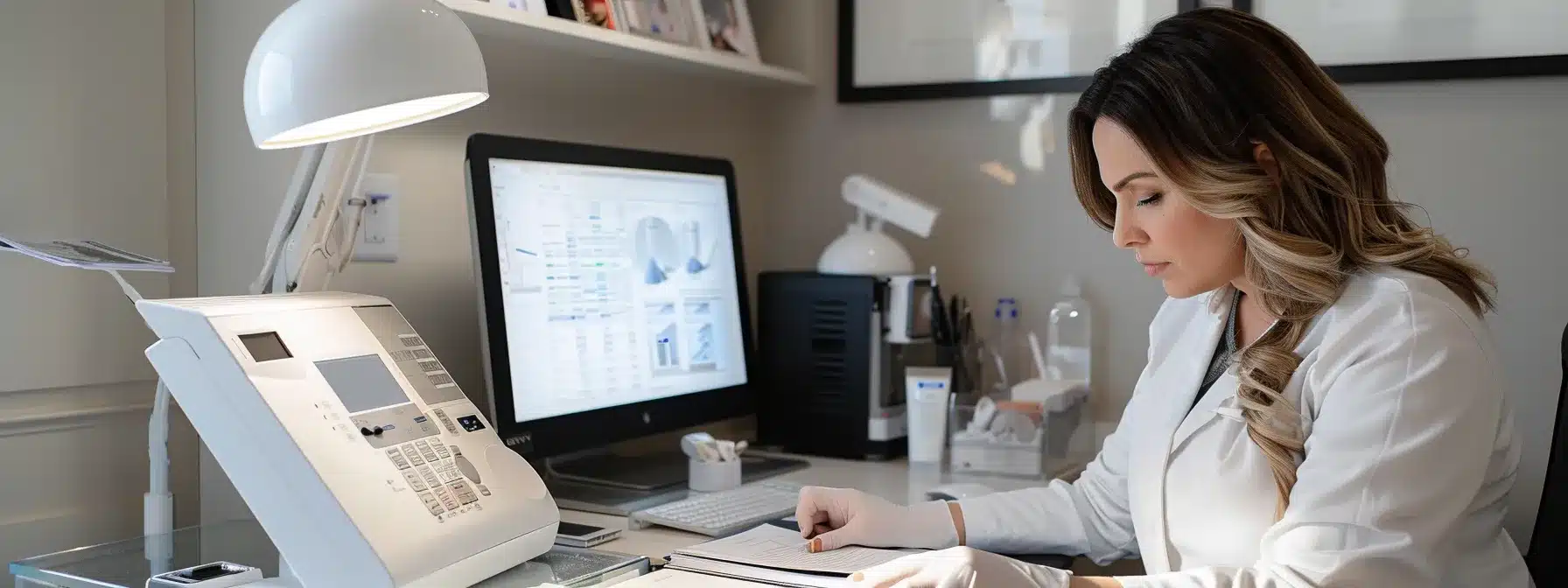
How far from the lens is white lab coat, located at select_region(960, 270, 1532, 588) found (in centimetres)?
110

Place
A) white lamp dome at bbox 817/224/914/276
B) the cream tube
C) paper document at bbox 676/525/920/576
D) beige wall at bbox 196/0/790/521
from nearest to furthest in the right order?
paper document at bbox 676/525/920/576 → beige wall at bbox 196/0/790/521 → the cream tube → white lamp dome at bbox 817/224/914/276

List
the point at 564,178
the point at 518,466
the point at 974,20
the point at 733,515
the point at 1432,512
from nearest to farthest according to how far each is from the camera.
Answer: the point at 1432,512, the point at 518,466, the point at 733,515, the point at 564,178, the point at 974,20

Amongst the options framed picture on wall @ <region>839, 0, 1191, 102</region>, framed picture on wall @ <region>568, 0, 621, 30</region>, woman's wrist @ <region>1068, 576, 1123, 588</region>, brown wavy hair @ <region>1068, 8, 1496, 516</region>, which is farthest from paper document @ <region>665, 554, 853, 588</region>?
framed picture on wall @ <region>839, 0, 1191, 102</region>

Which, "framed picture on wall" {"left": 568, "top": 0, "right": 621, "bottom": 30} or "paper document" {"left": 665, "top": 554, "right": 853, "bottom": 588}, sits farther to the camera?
"framed picture on wall" {"left": 568, "top": 0, "right": 621, "bottom": 30}

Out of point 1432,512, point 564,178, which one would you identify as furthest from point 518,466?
point 1432,512

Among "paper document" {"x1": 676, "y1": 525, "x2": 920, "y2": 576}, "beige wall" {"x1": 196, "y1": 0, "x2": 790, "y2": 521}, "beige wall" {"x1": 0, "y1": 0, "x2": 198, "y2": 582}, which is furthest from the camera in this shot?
"beige wall" {"x1": 196, "y1": 0, "x2": 790, "y2": 521}

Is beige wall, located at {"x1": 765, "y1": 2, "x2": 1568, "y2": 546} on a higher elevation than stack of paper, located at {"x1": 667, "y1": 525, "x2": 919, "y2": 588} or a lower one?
higher

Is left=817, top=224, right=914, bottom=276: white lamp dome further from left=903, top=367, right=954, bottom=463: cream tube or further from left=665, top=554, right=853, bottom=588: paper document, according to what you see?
left=665, top=554, right=853, bottom=588: paper document

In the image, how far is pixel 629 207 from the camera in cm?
182

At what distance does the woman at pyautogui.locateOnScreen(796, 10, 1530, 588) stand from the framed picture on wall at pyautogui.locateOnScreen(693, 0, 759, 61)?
925 millimetres

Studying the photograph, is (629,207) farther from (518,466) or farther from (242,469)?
(242,469)

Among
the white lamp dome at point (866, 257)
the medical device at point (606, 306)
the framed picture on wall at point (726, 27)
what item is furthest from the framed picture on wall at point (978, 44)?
the medical device at point (606, 306)

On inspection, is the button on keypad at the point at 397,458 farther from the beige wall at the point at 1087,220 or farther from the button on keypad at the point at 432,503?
the beige wall at the point at 1087,220

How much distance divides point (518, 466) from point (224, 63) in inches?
25.8
